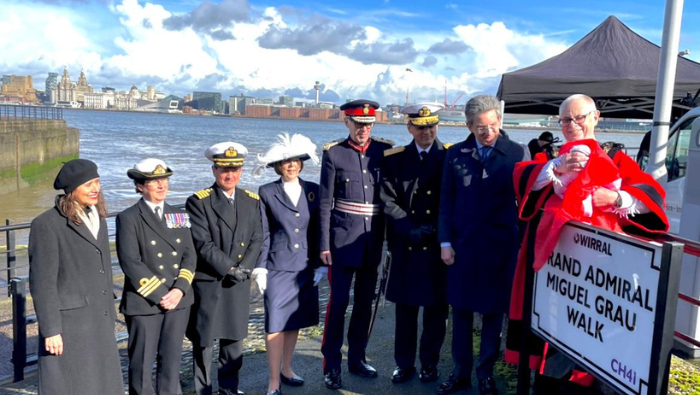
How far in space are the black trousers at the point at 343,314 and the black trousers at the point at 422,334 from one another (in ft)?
0.87

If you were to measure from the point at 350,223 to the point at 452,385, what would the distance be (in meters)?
1.34

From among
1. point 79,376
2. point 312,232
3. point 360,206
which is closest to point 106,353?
point 79,376

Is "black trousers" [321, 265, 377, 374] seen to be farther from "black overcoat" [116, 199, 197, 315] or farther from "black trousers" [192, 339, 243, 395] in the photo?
"black overcoat" [116, 199, 197, 315]

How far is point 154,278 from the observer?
3.63 metres

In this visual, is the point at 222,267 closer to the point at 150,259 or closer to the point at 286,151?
the point at 150,259

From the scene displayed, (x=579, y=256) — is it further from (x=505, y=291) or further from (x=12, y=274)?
(x=12, y=274)

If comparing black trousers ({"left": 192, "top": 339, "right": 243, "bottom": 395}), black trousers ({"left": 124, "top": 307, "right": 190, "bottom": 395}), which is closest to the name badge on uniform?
black trousers ({"left": 124, "top": 307, "right": 190, "bottom": 395})

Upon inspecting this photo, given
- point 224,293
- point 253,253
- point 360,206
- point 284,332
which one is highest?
point 360,206

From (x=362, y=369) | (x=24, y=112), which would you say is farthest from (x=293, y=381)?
(x=24, y=112)

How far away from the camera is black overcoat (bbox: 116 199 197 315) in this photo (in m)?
3.61

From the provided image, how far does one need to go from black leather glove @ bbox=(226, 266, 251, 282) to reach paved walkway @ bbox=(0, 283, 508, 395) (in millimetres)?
919

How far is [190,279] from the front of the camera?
12.4 feet

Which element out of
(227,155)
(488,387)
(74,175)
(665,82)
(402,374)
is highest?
(665,82)

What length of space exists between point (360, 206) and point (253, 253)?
859 mm
